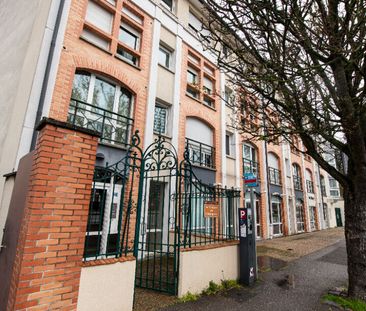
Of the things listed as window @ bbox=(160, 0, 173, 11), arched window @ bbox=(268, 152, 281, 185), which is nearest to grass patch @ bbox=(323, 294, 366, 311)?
arched window @ bbox=(268, 152, 281, 185)

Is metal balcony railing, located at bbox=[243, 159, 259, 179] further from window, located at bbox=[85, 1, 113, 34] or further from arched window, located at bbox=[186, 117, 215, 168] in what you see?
window, located at bbox=[85, 1, 113, 34]

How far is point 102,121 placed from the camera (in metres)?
7.36

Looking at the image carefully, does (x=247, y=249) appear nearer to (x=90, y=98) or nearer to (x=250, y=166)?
(x=90, y=98)

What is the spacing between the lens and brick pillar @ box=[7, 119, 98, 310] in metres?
2.69

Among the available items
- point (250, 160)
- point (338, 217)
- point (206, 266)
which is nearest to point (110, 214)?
point (206, 266)

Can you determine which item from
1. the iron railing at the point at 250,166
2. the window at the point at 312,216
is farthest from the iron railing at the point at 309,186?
the iron railing at the point at 250,166

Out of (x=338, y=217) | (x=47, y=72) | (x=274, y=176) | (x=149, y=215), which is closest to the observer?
(x=47, y=72)

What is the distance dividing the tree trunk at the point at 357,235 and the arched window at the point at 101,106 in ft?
18.7

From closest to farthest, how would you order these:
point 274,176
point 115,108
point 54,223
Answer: point 54,223
point 115,108
point 274,176

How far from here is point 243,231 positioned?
5.93 metres

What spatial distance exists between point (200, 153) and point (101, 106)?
5078 millimetres

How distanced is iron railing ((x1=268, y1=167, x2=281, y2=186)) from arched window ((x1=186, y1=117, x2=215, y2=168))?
652 cm

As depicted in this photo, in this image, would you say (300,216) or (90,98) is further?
(300,216)

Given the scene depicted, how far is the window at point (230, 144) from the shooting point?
13524 millimetres
